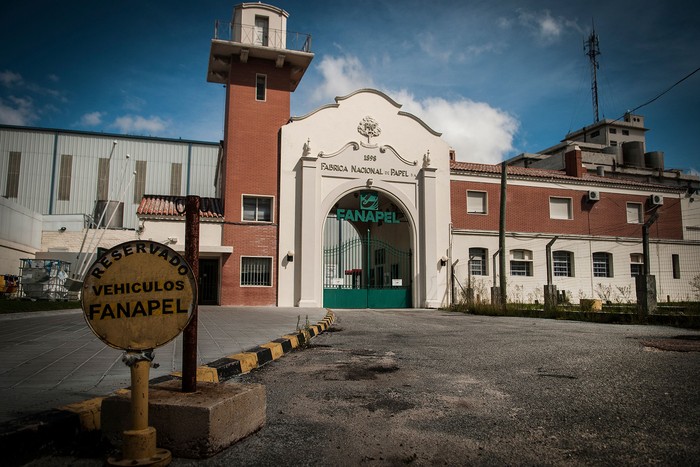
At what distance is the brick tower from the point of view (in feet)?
69.5

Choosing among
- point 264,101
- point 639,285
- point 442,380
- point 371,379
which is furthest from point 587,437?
point 264,101

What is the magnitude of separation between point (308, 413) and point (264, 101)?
820 inches

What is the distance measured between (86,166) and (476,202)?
31.2 m

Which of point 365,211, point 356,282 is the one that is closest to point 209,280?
point 356,282

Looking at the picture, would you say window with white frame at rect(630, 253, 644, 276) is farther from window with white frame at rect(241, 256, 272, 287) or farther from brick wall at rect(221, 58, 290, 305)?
window with white frame at rect(241, 256, 272, 287)

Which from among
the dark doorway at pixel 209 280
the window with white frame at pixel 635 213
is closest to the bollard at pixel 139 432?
the dark doorway at pixel 209 280

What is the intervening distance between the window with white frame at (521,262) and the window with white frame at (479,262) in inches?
57.1

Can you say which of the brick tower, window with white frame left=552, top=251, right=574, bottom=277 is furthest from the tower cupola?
window with white frame left=552, top=251, right=574, bottom=277

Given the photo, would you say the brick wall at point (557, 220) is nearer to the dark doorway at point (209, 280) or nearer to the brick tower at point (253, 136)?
the brick tower at point (253, 136)

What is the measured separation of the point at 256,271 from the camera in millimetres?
21344

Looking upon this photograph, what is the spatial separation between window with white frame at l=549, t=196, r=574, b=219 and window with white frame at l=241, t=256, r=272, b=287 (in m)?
15.5

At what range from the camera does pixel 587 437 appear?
122 inches

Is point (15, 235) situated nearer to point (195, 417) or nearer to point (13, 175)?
point (13, 175)

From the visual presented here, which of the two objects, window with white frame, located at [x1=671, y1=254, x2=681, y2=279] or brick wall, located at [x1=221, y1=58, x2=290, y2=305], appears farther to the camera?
window with white frame, located at [x1=671, y1=254, x2=681, y2=279]
